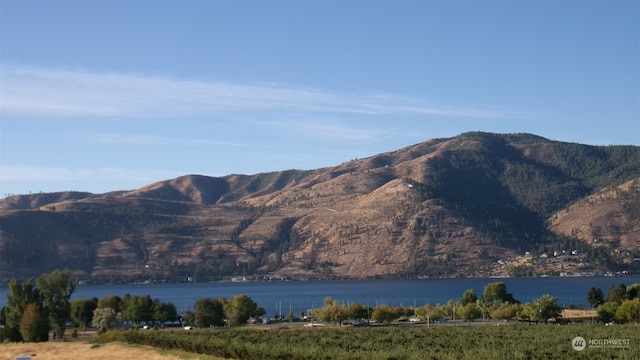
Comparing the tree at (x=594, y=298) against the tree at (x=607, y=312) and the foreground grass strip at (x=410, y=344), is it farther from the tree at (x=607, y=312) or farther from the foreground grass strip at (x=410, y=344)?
the foreground grass strip at (x=410, y=344)

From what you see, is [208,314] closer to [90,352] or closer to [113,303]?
[113,303]

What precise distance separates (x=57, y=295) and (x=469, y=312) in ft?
173

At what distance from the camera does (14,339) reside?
92500mm

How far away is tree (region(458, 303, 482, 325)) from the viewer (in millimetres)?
111625

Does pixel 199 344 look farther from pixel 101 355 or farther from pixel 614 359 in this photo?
pixel 614 359

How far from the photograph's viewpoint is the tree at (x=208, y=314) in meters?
114

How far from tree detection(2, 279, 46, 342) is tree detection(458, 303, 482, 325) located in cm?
5318

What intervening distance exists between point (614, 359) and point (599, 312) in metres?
56.8

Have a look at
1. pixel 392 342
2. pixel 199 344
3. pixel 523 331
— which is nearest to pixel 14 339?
pixel 199 344

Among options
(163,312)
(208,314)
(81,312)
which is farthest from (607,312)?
(81,312)

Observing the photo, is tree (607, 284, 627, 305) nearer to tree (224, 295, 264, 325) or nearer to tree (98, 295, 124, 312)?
tree (224, 295, 264, 325)

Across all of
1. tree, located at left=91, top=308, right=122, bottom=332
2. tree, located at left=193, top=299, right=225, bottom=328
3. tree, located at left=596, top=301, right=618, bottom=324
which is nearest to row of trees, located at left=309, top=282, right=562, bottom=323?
tree, located at left=596, top=301, right=618, bottom=324

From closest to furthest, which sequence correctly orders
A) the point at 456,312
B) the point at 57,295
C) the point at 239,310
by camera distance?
the point at 57,295 < the point at 456,312 < the point at 239,310

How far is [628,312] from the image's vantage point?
94.6 meters
